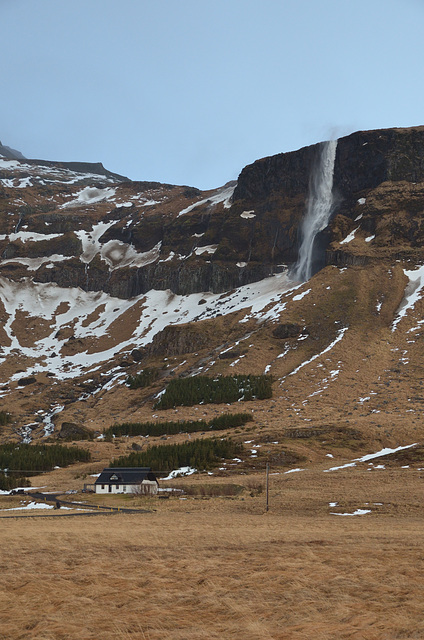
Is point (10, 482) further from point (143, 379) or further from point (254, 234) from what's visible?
point (254, 234)

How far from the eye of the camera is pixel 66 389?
4274 inches

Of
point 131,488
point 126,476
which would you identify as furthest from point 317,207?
point 131,488

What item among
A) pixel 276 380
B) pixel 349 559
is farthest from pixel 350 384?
pixel 349 559

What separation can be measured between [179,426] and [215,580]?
6299 centimetres

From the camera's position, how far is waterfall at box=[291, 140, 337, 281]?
138 m

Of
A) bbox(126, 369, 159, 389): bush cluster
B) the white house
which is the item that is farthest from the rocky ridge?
the white house

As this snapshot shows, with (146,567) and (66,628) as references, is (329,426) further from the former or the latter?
(66,628)

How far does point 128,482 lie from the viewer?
50688 millimetres

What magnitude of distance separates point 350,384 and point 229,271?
74931mm

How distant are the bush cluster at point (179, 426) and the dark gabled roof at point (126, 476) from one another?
78.3ft

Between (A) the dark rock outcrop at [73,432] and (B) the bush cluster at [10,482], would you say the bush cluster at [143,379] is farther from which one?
(B) the bush cluster at [10,482]

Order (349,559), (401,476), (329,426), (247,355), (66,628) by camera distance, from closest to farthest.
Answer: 1. (66,628)
2. (349,559)
3. (401,476)
4. (329,426)
5. (247,355)

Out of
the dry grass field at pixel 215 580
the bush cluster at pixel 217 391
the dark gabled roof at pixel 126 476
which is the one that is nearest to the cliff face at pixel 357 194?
the bush cluster at pixel 217 391

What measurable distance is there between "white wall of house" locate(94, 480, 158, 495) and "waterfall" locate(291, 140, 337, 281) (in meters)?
90.9
